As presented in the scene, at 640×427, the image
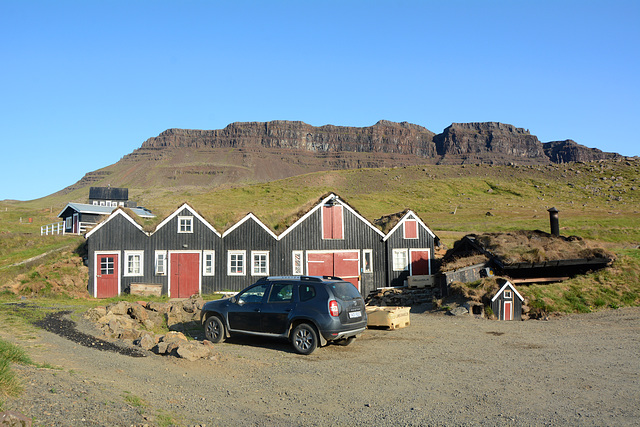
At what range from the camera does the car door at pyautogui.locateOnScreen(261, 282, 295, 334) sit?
11984 mm

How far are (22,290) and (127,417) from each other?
2067cm

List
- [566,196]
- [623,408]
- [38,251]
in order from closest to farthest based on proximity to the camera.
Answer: [623,408], [38,251], [566,196]

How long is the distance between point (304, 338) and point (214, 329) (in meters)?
2.79

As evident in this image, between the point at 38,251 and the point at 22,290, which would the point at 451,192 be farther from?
the point at 22,290

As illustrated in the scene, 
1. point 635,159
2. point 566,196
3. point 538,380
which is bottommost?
point 538,380

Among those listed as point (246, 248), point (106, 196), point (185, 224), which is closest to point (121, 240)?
point (185, 224)

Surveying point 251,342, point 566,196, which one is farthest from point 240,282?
point 566,196

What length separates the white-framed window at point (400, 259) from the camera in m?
27.0

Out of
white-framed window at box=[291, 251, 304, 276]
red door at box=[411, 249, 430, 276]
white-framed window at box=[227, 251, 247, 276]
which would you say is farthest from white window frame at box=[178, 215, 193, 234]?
red door at box=[411, 249, 430, 276]

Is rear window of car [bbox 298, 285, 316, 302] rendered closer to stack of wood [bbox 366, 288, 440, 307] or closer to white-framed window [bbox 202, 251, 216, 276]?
stack of wood [bbox 366, 288, 440, 307]

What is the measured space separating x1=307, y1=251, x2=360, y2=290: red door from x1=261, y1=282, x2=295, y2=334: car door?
13.5 metres

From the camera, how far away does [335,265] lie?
26.1 metres

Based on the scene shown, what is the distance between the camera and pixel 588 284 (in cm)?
2169

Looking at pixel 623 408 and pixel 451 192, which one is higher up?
pixel 451 192
